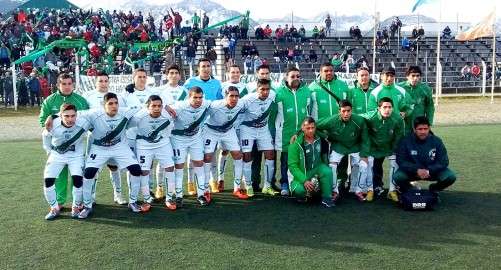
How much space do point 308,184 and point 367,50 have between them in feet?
93.2

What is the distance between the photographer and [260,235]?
5980 mm

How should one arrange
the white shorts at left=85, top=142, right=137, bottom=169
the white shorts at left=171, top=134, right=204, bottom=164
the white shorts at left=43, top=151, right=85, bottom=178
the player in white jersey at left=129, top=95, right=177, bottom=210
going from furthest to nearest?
the white shorts at left=171, top=134, right=204, bottom=164 < the player in white jersey at left=129, top=95, right=177, bottom=210 < the white shorts at left=85, top=142, right=137, bottom=169 < the white shorts at left=43, top=151, right=85, bottom=178

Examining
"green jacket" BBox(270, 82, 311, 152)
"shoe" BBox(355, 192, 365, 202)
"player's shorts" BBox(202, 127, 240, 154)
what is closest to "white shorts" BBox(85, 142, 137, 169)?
"player's shorts" BBox(202, 127, 240, 154)

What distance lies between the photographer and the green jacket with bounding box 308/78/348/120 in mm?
8164

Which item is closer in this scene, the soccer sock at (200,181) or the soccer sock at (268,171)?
the soccer sock at (200,181)

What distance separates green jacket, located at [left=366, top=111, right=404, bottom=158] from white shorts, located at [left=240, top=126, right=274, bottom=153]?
1.43m

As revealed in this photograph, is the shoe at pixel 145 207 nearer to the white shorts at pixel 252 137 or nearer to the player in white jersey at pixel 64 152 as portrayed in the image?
the player in white jersey at pixel 64 152

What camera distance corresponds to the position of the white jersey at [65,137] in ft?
22.4

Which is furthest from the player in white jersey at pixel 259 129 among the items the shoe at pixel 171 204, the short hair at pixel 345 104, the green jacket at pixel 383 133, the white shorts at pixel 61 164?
the white shorts at pixel 61 164

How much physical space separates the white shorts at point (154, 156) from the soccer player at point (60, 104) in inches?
40.1

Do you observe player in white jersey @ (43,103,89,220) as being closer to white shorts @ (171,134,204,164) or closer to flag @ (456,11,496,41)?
white shorts @ (171,134,204,164)

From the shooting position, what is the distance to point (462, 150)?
11.2 metres

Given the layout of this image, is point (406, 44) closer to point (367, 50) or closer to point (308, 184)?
point (367, 50)

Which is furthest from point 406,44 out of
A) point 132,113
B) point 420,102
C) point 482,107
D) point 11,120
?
point 132,113
